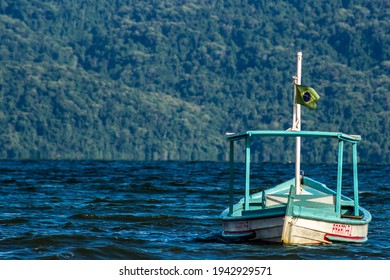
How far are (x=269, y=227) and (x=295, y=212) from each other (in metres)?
1.02

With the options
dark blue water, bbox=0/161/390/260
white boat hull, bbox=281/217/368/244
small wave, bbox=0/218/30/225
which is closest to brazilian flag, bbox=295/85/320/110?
white boat hull, bbox=281/217/368/244

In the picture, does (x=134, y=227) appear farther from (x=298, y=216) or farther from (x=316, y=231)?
(x=298, y=216)

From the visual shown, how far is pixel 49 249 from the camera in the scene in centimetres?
3250

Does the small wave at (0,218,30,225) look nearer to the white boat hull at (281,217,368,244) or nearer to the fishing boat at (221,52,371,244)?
the fishing boat at (221,52,371,244)

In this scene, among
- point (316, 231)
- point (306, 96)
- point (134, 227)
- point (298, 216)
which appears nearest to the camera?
point (298, 216)

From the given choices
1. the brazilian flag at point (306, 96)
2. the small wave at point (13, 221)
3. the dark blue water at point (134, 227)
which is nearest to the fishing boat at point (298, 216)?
the brazilian flag at point (306, 96)

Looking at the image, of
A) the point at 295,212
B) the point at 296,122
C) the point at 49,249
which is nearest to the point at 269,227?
the point at 295,212

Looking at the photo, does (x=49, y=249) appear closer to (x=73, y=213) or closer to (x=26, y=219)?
(x=26, y=219)

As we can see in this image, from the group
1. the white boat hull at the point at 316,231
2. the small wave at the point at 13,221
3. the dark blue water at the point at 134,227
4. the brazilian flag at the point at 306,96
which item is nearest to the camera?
the white boat hull at the point at 316,231

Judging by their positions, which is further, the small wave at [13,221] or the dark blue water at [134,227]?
the small wave at [13,221]

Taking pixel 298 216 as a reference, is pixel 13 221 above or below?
below

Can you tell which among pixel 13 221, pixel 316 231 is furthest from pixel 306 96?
pixel 13 221

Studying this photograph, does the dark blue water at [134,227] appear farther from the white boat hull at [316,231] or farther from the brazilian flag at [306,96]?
the brazilian flag at [306,96]

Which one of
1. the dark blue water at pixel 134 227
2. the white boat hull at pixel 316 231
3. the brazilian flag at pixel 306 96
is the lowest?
the dark blue water at pixel 134 227
